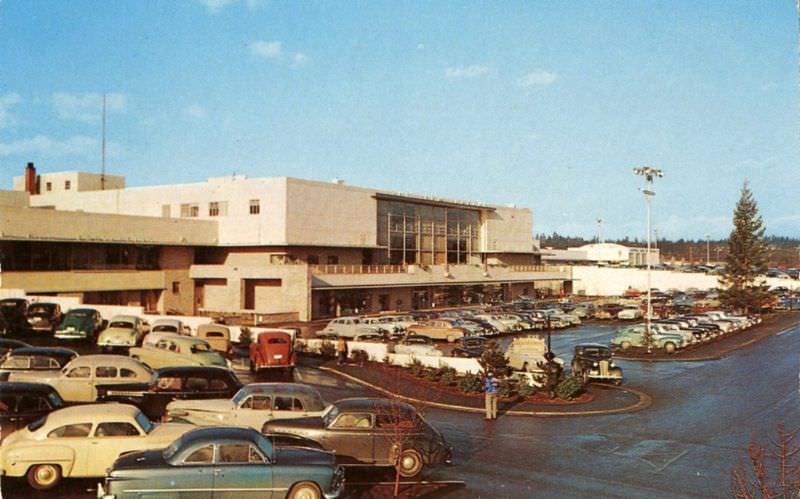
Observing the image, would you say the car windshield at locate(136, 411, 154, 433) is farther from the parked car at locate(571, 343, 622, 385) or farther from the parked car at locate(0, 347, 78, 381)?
the parked car at locate(571, 343, 622, 385)

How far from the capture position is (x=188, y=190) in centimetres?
6869

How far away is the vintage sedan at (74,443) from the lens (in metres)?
13.2

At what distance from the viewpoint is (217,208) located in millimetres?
66375

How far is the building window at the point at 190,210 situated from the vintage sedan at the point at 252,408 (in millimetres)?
52665

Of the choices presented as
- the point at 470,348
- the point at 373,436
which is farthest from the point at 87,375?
the point at 470,348

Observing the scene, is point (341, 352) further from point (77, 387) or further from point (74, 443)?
point (74, 443)

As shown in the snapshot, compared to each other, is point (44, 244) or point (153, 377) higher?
point (44, 244)

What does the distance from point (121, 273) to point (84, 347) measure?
2462 cm

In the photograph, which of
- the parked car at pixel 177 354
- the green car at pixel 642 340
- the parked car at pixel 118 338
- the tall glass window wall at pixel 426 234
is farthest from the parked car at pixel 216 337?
the tall glass window wall at pixel 426 234

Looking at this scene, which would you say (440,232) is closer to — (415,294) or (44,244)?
(415,294)

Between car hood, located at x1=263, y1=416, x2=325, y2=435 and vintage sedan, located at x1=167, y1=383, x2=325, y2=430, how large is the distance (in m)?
1.03

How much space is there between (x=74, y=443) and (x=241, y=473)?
4121 millimetres

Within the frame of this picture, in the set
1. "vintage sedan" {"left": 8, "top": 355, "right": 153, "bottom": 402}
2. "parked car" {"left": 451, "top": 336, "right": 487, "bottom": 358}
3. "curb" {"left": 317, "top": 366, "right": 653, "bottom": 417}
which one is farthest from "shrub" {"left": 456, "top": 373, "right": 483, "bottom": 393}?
"vintage sedan" {"left": 8, "top": 355, "right": 153, "bottom": 402}

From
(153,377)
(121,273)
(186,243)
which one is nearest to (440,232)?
(186,243)
